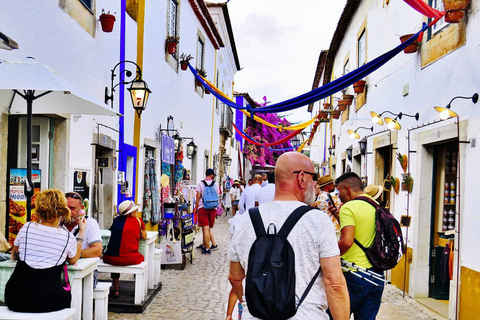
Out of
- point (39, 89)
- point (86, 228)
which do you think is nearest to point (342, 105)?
point (86, 228)

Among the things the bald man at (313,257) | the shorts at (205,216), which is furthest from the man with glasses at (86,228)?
the shorts at (205,216)

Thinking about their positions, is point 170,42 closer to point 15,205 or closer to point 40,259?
point 15,205

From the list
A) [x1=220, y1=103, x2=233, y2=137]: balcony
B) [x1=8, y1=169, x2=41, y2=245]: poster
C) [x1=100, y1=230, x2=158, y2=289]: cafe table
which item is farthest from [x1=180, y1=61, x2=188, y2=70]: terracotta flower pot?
[x1=220, y1=103, x2=233, y2=137]: balcony

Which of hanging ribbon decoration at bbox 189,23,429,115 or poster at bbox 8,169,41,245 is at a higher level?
hanging ribbon decoration at bbox 189,23,429,115

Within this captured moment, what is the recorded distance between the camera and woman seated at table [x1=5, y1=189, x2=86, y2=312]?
3.82 metres

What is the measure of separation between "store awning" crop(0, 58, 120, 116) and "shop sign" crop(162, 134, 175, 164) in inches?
221

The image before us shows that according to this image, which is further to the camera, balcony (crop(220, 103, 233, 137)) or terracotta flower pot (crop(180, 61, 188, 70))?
balcony (crop(220, 103, 233, 137))

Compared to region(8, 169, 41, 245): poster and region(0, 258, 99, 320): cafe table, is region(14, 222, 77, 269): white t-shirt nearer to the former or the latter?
region(0, 258, 99, 320): cafe table

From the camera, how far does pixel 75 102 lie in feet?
17.5

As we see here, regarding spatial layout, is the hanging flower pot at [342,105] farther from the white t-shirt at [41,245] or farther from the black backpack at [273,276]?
the black backpack at [273,276]

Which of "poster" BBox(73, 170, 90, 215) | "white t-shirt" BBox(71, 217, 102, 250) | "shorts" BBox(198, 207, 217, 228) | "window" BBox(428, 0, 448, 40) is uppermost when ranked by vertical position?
"window" BBox(428, 0, 448, 40)

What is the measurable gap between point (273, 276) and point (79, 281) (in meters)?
2.75

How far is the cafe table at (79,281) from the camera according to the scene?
166 inches

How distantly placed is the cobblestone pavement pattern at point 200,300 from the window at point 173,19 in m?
5.89
